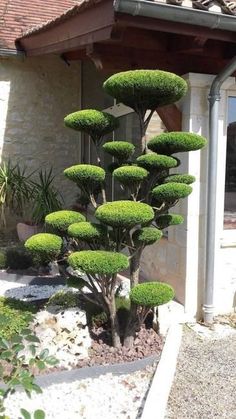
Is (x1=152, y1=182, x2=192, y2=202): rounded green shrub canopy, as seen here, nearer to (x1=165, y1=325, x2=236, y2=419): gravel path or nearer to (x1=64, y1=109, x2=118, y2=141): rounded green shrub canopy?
(x1=64, y1=109, x2=118, y2=141): rounded green shrub canopy

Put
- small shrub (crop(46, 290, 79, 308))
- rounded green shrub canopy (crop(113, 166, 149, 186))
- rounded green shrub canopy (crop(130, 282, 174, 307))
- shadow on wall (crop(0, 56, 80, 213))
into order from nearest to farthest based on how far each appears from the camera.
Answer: rounded green shrub canopy (crop(113, 166, 149, 186)), rounded green shrub canopy (crop(130, 282, 174, 307)), small shrub (crop(46, 290, 79, 308)), shadow on wall (crop(0, 56, 80, 213))

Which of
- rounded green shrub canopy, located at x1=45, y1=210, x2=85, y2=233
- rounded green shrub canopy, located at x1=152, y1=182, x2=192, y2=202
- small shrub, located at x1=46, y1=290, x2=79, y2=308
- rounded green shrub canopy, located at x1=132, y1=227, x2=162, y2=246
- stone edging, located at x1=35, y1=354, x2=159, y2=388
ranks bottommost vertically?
stone edging, located at x1=35, y1=354, x2=159, y2=388

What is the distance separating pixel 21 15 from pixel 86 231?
646cm

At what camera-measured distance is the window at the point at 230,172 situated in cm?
496

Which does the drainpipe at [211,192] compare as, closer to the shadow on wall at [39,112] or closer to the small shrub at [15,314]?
the small shrub at [15,314]

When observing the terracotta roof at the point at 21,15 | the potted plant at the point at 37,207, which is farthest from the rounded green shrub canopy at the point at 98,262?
the terracotta roof at the point at 21,15

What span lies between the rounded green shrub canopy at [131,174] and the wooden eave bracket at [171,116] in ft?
4.50

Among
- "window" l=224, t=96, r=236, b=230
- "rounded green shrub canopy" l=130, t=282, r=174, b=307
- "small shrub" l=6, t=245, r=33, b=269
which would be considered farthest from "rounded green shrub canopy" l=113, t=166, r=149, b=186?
"small shrub" l=6, t=245, r=33, b=269

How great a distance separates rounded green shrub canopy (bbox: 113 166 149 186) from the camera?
3.47 metres

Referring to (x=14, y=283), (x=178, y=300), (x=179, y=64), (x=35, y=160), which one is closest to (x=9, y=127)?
(x=35, y=160)

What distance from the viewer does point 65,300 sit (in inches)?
166

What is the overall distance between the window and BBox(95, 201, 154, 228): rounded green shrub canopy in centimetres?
195

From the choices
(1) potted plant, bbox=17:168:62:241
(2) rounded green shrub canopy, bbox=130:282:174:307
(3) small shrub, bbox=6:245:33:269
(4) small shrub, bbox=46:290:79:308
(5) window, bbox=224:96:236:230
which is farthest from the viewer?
(1) potted plant, bbox=17:168:62:241

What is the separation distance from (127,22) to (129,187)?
1389 mm
